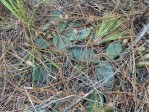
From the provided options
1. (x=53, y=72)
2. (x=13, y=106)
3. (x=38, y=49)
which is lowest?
(x=13, y=106)

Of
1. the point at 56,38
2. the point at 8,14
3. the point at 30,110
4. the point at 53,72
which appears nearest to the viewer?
the point at 30,110

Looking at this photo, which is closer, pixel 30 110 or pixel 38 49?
pixel 30 110

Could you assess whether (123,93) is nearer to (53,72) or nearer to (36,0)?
(53,72)

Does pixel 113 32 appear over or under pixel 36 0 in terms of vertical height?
under

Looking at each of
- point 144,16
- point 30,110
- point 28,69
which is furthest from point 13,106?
point 144,16

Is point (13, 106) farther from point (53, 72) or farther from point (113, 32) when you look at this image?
point (113, 32)

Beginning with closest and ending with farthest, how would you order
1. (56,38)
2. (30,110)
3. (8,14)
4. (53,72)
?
(30,110), (53,72), (56,38), (8,14)
